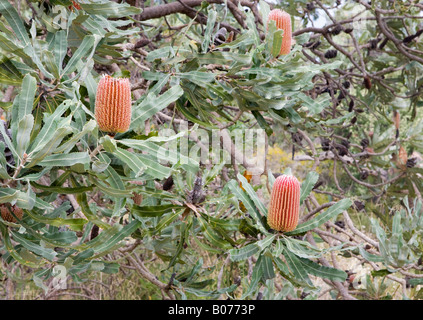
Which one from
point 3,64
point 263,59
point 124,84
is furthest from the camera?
point 263,59

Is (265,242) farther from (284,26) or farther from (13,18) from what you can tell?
(13,18)

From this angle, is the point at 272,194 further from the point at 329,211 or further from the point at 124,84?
the point at 124,84

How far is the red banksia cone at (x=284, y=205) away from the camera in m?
1.28

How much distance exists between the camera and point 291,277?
51.0 inches

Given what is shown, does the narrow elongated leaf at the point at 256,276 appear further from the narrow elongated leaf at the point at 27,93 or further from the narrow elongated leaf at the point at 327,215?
the narrow elongated leaf at the point at 27,93

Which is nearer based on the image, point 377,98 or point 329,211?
point 329,211

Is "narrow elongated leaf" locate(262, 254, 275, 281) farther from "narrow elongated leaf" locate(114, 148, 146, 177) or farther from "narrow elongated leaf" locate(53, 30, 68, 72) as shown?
"narrow elongated leaf" locate(53, 30, 68, 72)

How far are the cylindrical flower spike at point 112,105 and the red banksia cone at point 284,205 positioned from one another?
0.51 m

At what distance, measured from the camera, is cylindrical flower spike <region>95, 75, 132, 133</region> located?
104 cm

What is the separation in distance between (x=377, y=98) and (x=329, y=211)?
198 centimetres

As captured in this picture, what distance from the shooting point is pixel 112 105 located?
1.04m

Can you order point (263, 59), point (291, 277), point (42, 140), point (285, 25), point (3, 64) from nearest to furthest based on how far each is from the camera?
point (42, 140) < point (3, 64) < point (291, 277) < point (263, 59) < point (285, 25)
